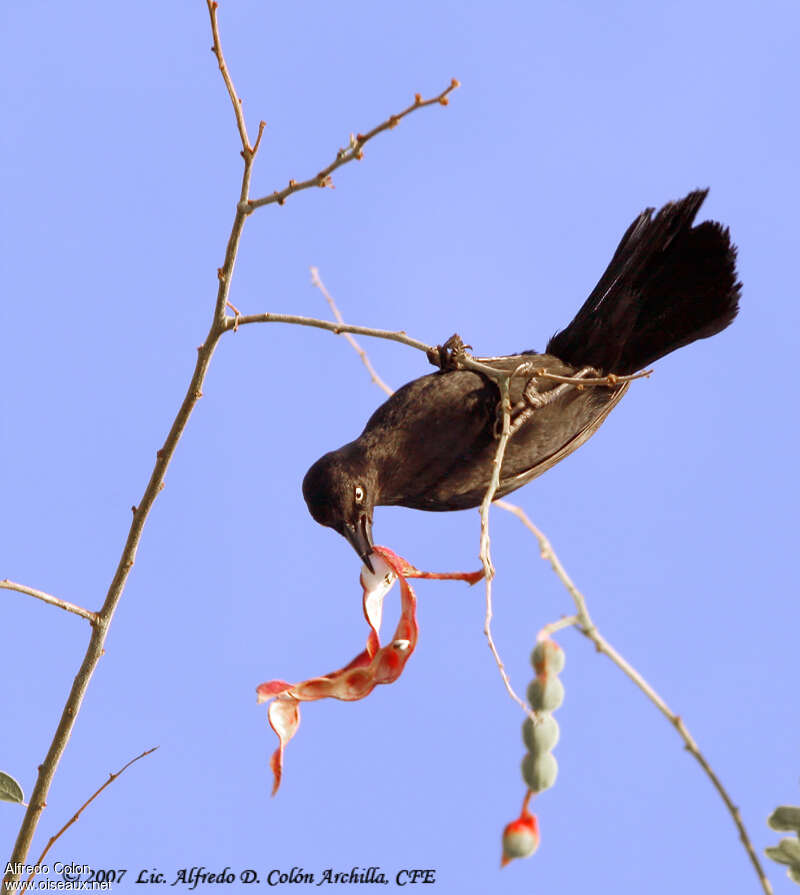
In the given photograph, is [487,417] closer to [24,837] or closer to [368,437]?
[368,437]

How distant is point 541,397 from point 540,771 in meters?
2.72

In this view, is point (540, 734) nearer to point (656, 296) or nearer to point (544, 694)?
point (544, 694)

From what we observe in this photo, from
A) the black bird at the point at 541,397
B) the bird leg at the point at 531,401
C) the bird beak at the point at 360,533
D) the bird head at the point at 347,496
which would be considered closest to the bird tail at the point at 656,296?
the black bird at the point at 541,397

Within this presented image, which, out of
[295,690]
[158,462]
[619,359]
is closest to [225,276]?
[158,462]

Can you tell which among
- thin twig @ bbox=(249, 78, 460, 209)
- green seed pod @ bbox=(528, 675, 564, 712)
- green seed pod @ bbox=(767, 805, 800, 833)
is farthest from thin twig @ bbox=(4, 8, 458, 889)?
green seed pod @ bbox=(767, 805, 800, 833)

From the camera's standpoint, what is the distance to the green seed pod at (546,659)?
2.50 m

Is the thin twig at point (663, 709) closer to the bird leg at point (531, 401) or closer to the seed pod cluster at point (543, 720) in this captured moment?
the seed pod cluster at point (543, 720)

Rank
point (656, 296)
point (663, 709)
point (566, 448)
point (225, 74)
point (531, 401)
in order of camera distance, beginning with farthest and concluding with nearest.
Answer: point (566, 448), point (656, 296), point (531, 401), point (225, 74), point (663, 709)

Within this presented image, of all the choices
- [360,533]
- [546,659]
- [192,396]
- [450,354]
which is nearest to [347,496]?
[360,533]

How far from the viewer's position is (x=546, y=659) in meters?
2.51

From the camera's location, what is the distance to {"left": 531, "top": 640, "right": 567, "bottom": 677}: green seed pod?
8.21ft

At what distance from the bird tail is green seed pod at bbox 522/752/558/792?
315 centimetres

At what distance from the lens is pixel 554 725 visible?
8.21 ft

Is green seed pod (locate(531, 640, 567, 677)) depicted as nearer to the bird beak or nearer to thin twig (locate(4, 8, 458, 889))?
thin twig (locate(4, 8, 458, 889))
